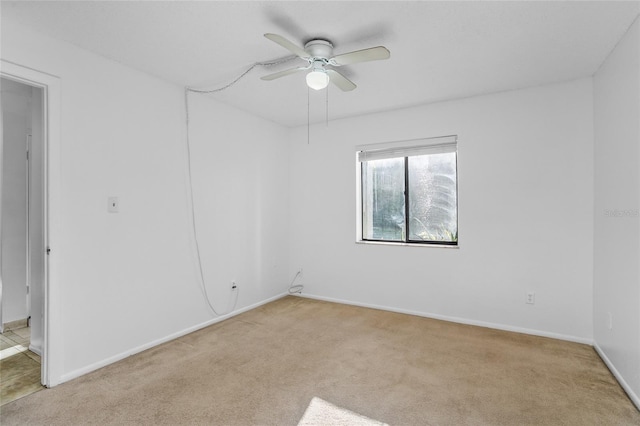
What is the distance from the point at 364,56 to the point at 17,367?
352 centimetres

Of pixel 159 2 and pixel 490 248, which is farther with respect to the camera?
pixel 490 248

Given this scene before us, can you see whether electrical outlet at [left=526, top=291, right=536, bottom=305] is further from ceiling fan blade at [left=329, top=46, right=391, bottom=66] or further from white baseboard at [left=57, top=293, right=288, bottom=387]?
white baseboard at [left=57, top=293, right=288, bottom=387]

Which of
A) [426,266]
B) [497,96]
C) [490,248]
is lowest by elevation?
[426,266]

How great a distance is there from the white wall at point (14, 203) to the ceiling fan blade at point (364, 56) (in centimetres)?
321

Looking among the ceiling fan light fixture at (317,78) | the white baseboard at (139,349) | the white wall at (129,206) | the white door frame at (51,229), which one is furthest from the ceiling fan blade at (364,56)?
the white baseboard at (139,349)

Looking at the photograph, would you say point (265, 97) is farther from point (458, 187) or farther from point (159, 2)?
point (458, 187)

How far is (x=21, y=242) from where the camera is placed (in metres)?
3.49

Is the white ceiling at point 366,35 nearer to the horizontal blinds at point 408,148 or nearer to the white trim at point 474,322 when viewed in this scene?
the horizontal blinds at point 408,148

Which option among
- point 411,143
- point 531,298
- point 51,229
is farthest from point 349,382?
point 411,143

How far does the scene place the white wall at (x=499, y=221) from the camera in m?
3.05

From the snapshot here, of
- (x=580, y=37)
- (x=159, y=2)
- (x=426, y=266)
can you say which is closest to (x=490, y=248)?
(x=426, y=266)

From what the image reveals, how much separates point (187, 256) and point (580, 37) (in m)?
3.74

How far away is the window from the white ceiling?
0.87 m

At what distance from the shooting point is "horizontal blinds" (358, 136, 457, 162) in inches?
145
